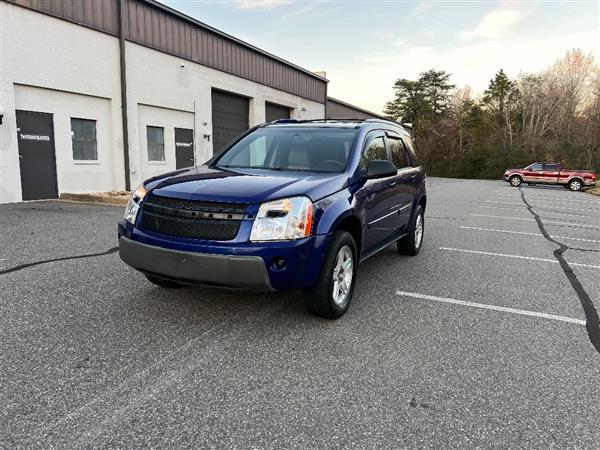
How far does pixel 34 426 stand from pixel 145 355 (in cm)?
90

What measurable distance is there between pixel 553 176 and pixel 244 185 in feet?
99.0

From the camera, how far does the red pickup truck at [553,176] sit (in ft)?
90.0

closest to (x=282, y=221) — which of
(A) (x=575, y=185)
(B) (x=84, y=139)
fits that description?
(B) (x=84, y=139)

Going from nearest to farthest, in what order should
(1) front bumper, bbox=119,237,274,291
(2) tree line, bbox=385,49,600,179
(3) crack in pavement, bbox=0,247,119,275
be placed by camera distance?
(1) front bumper, bbox=119,237,274,291
(3) crack in pavement, bbox=0,247,119,275
(2) tree line, bbox=385,49,600,179

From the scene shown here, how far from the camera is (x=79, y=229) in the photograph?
804 cm

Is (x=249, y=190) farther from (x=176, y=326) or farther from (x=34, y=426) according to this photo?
(x=34, y=426)

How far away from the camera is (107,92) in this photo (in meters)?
14.4

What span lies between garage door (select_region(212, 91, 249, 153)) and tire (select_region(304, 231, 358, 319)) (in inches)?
660

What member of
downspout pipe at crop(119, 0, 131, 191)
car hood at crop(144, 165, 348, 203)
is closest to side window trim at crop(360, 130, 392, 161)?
car hood at crop(144, 165, 348, 203)

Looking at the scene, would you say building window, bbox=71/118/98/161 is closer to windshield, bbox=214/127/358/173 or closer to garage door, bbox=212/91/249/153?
garage door, bbox=212/91/249/153

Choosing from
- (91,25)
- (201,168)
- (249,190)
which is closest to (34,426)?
(249,190)

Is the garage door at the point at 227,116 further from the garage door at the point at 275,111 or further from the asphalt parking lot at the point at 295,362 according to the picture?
the asphalt parking lot at the point at 295,362

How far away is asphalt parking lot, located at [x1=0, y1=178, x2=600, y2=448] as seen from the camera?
240 centimetres

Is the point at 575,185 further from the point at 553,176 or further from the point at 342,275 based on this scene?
the point at 342,275
